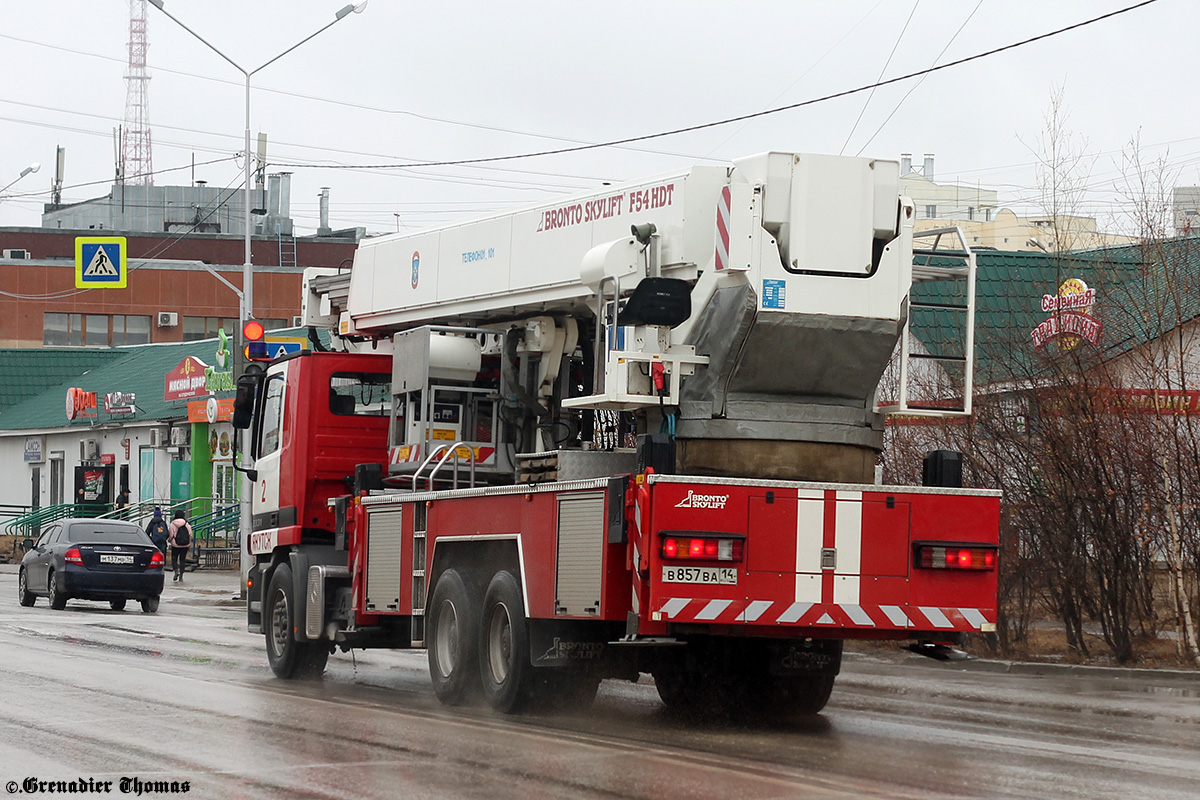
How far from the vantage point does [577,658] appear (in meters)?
11.8

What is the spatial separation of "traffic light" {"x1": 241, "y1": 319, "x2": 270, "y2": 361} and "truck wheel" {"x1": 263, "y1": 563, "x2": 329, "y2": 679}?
2.69 metres

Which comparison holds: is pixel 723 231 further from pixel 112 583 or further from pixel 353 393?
pixel 112 583

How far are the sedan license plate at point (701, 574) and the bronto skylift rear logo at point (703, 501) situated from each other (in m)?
0.39

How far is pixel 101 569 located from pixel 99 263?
20.7 meters

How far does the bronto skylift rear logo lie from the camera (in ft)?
35.3

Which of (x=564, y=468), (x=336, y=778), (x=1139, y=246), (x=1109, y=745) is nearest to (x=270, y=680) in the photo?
(x=564, y=468)

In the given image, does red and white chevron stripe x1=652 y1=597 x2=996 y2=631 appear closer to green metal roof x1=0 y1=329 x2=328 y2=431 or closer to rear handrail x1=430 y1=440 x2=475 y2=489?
rear handrail x1=430 y1=440 x2=475 y2=489

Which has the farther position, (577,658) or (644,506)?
(577,658)

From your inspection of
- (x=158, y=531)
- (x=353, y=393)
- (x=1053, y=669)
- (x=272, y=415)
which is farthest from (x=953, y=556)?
(x=158, y=531)

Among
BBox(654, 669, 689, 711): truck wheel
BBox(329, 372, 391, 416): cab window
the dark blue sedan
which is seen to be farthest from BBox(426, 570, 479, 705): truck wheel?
the dark blue sedan

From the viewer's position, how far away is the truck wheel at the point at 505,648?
12086mm

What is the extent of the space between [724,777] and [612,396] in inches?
129

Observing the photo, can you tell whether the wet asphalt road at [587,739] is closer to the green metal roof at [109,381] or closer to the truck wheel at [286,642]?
the truck wheel at [286,642]

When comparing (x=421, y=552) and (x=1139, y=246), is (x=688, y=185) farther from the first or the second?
(x=1139, y=246)
